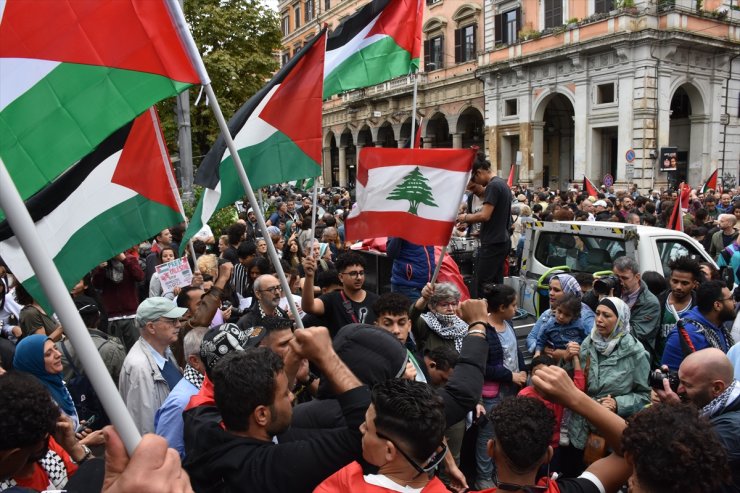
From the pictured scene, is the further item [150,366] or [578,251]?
[578,251]

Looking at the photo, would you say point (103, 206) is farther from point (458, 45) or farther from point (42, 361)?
point (458, 45)

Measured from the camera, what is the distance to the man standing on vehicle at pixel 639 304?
4.95 meters

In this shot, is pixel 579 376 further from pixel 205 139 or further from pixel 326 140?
pixel 326 140

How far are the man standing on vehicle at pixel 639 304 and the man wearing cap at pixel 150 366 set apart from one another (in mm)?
3570

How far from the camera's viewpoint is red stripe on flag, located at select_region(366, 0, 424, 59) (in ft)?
18.0

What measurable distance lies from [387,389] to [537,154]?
27.5 meters

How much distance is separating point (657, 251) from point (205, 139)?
23307mm

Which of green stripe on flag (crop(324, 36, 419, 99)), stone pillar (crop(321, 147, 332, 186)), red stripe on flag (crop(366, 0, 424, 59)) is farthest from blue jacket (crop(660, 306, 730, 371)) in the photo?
stone pillar (crop(321, 147, 332, 186))

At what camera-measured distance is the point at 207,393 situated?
2689mm

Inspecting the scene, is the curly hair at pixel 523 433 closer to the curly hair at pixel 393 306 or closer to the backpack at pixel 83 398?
the curly hair at pixel 393 306

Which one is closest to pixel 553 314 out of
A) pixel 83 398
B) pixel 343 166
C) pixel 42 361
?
pixel 83 398

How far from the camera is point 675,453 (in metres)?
1.88

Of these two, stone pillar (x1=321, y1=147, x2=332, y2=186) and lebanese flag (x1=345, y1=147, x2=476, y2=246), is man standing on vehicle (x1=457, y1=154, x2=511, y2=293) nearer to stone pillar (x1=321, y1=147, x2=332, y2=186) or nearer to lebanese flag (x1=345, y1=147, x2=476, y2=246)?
lebanese flag (x1=345, y1=147, x2=476, y2=246)

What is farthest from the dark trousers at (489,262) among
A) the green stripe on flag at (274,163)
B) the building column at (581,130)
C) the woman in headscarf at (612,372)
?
the building column at (581,130)
